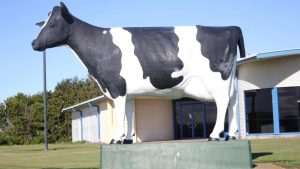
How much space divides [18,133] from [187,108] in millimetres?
23875

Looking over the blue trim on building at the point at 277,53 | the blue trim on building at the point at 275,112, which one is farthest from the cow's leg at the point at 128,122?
the blue trim on building at the point at 275,112

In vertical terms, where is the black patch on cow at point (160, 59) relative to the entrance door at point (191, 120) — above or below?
above

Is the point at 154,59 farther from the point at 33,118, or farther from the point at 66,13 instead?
the point at 33,118

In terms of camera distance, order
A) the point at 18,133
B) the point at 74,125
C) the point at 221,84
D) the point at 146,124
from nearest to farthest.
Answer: the point at 221,84 < the point at 146,124 < the point at 74,125 < the point at 18,133

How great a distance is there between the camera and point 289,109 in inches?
965

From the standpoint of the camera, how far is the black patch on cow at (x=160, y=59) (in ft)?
23.0

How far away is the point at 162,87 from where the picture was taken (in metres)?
7.08

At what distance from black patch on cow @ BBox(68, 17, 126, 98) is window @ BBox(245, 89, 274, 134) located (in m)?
18.7

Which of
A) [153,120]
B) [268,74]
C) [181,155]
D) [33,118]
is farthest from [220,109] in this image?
[33,118]

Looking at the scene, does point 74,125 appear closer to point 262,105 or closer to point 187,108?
point 187,108

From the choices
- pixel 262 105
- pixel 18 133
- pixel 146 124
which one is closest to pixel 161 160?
pixel 262 105

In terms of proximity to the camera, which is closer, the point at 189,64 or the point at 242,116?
the point at 189,64

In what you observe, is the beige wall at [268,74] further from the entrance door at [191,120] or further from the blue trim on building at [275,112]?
the entrance door at [191,120]

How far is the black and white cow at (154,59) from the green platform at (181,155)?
0.73ft
